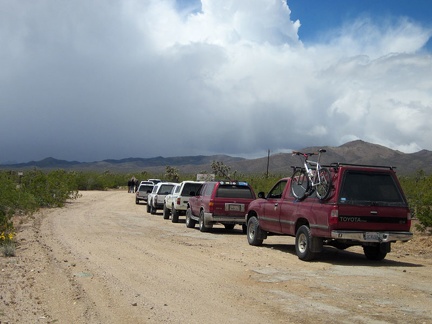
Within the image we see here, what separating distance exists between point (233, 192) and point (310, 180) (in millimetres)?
7462

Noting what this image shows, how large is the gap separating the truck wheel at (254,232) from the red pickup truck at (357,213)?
8.71 ft

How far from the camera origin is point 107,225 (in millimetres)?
23453

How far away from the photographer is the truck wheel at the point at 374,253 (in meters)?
14.2

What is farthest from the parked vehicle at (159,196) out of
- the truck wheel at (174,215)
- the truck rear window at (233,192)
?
the truck rear window at (233,192)

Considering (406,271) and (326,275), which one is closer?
(326,275)

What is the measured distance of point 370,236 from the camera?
43.1ft

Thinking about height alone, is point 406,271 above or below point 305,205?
below

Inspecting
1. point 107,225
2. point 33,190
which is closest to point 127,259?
point 107,225

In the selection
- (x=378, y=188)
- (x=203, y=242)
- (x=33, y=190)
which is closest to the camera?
(x=378, y=188)

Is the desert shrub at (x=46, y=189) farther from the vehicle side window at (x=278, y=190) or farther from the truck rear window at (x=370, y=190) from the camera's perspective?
the truck rear window at (x=370, y=190)

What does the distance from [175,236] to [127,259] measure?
6408mm

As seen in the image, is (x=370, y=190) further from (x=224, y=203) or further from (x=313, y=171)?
(x=224, y=203)

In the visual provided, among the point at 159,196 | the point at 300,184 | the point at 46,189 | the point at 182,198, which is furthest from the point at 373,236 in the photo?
the point at 46,189

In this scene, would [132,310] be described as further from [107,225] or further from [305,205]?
[107,225]
